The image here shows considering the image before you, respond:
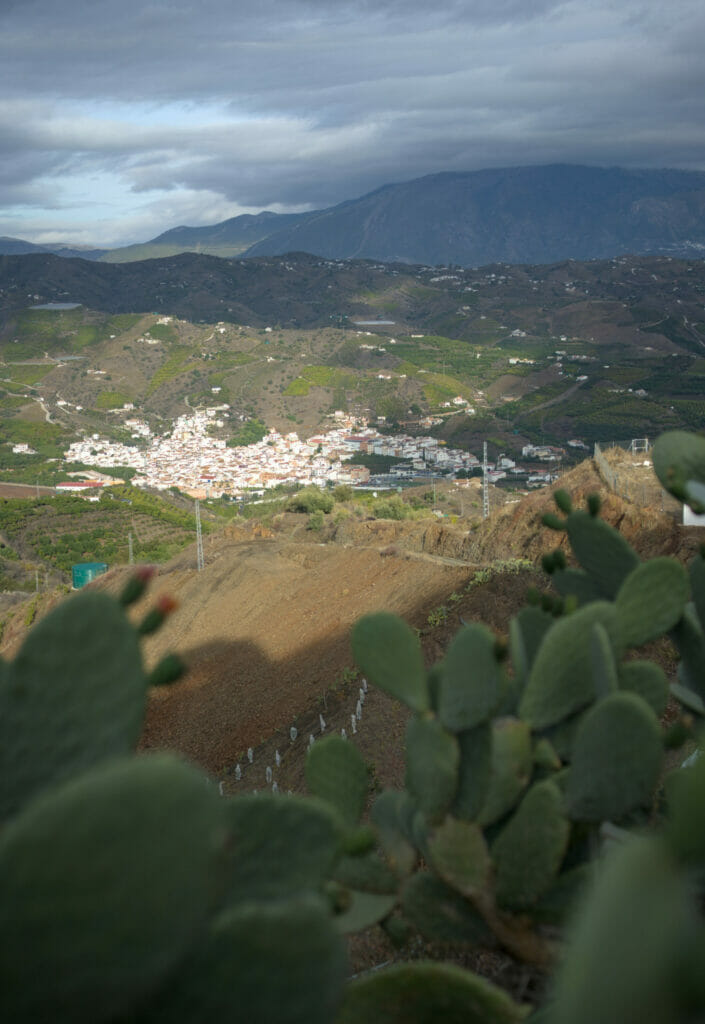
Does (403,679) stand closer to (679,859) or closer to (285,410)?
(679,859)

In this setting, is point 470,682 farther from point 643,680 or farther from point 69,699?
point 69,699

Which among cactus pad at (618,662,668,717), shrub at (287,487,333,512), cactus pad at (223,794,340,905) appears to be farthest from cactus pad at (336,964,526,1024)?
shrub at (287,487,333,512)

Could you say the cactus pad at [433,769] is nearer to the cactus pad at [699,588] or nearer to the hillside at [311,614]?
the cactus pad at [699,588]

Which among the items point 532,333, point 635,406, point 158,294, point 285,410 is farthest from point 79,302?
point 635,406

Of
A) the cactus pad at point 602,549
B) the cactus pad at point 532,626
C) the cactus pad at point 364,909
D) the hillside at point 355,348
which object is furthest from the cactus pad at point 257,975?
the hillside at point 355,348

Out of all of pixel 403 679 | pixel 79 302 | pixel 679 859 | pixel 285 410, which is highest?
pixel 79 302
